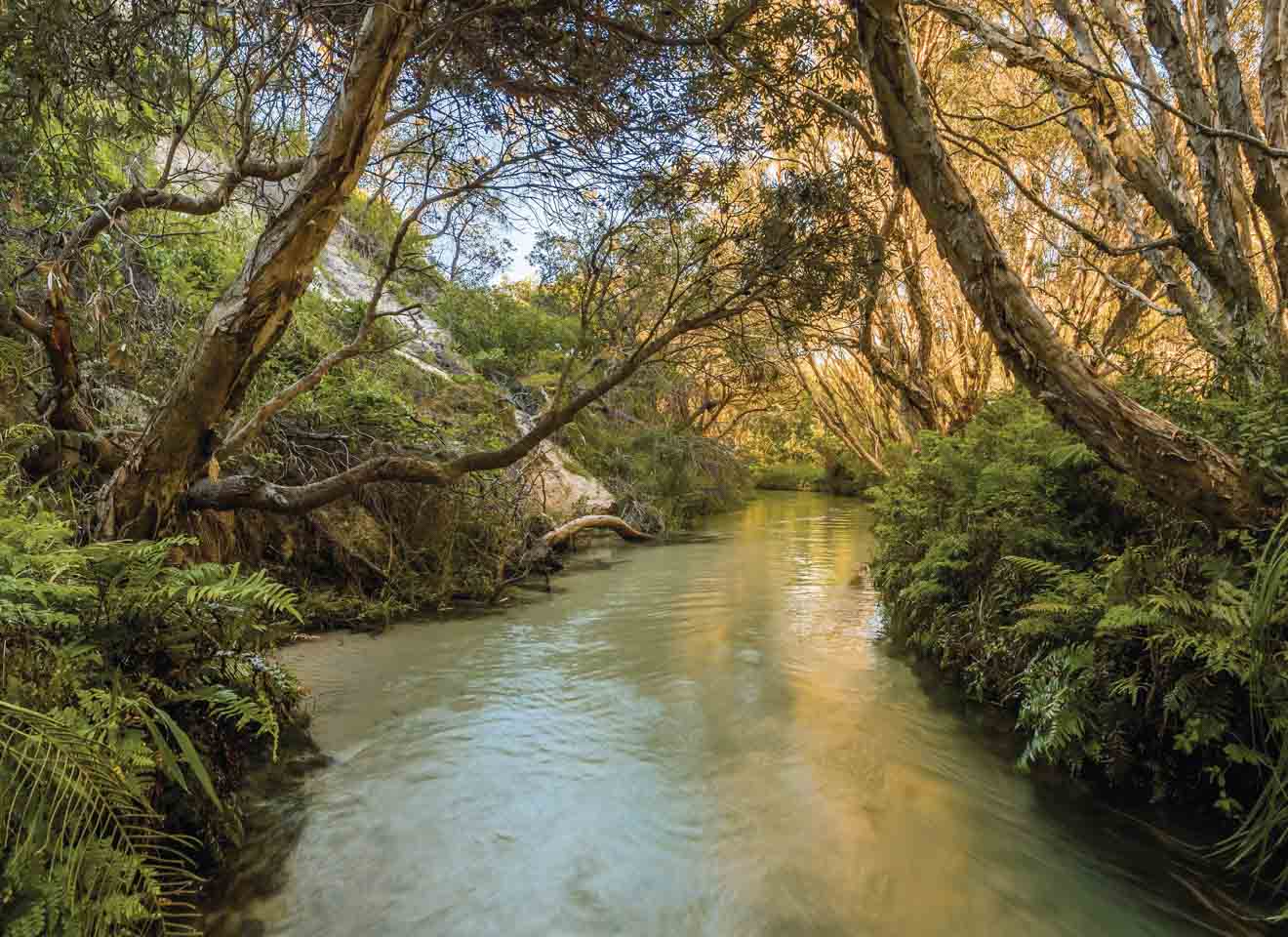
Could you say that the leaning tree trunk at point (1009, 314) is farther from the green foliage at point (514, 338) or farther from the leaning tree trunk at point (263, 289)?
the green foliage at point (514, 338)

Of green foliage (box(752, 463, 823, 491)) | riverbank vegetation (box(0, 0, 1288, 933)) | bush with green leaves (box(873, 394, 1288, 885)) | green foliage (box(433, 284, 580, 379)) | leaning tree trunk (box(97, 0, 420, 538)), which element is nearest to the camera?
riverbank vegetation (box(0, 0, 1288, 933))

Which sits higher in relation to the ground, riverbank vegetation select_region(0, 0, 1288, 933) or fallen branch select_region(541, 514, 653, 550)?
riverbank vegetation select_region(0, 0, 1288, 933)

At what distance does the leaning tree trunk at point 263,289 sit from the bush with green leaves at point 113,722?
0.59 meters

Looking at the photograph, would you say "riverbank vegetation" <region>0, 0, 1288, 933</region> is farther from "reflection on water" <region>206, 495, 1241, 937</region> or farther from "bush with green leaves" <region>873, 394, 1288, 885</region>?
"reflection on water" <region>206, 495, 1241, 937</region>

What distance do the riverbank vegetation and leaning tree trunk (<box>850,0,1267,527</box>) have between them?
0.7 inches

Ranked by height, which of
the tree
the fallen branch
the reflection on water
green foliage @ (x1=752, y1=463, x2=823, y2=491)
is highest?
the tree

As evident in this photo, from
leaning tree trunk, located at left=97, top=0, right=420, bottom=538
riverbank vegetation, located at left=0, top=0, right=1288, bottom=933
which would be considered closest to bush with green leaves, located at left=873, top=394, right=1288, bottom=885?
riverbank vegetation, located at left=0, top=0, right=1288, bottom=933

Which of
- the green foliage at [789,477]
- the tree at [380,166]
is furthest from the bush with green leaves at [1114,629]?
the green foliage at [789,477]

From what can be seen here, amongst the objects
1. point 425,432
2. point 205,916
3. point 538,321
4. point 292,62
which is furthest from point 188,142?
point 538,321

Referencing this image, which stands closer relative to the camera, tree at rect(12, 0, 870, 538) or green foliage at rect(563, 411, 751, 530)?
tree at rect(12, 0, 870, 538)

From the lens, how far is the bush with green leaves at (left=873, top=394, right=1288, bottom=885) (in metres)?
2.49

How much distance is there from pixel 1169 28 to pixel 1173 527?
3523 mm

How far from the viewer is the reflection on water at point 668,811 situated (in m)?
2.44

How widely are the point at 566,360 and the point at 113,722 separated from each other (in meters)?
3.81
